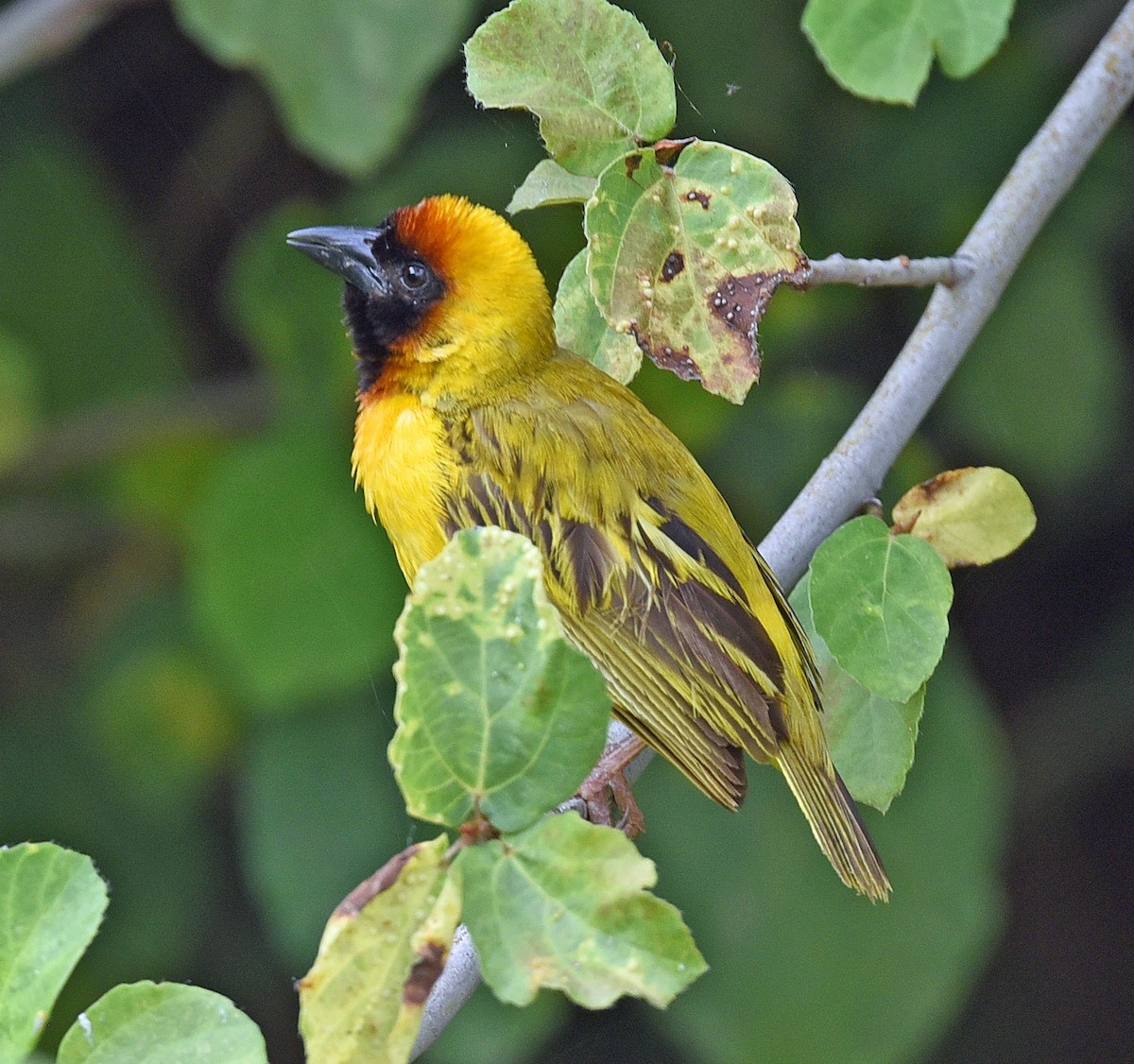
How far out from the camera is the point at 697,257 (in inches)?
63.1

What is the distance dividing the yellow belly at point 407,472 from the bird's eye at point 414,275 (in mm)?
182

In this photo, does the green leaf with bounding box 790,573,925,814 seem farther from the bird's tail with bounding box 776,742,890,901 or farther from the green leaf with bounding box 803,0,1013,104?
the green leaf with bounding box 803,0,1013,104

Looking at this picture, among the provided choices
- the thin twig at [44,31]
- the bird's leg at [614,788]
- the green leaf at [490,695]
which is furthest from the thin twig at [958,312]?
the thin twig at [44,31]

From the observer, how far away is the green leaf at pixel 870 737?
1782 millimetres

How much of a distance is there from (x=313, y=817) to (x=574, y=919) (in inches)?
77.7

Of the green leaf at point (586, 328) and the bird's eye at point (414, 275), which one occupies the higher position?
the green leaf at point (586, 328)

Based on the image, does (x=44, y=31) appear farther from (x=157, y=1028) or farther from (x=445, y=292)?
(x=157, y=1028)

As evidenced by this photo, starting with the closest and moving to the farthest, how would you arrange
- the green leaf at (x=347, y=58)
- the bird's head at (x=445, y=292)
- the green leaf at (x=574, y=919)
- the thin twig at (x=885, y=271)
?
1. the green leaf at (x=574, y=919)
2. the thin twig at (x=885, y=271)
3. the bird's head at (x=445, y=292)
4. the green leaf at (x=347, y=58)

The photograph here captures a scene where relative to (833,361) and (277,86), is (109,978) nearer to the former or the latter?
(277,86)

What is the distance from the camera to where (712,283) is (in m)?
1.59

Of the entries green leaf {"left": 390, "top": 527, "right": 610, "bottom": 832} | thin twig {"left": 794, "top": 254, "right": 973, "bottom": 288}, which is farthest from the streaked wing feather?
green leaf {"left": 390, "top": 527, "right": 610, "bottom": 832}

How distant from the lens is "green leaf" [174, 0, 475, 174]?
2598 mm

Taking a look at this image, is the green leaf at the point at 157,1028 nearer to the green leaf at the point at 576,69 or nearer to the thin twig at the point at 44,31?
Answer: the green leaf at the point at 576,69

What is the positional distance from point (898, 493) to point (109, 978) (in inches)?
80.0
